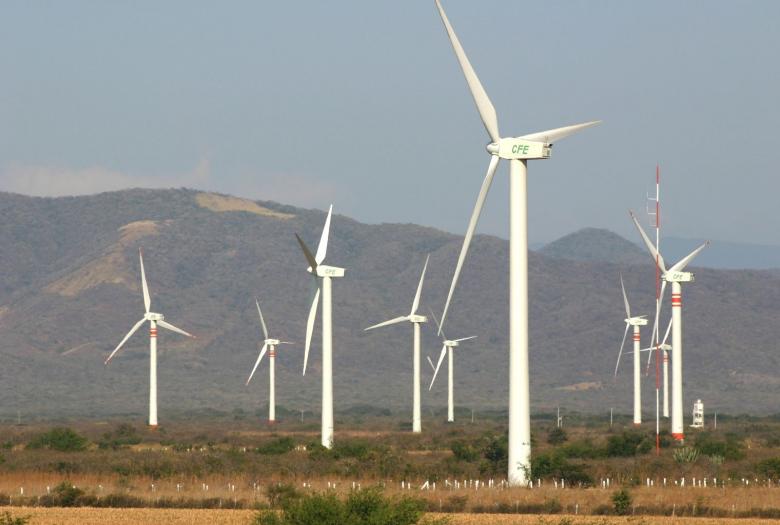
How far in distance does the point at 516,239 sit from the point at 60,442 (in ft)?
131

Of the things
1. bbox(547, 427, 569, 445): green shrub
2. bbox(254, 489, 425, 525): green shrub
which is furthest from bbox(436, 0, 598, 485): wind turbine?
Answer: bbox(547, 427, 569, 445): green shrub

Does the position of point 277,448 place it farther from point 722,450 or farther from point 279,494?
point 279,494

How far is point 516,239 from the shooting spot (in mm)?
52500

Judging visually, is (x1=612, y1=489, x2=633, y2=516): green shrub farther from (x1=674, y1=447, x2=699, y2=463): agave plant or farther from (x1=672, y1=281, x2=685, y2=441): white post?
(x1=672, y1=281, x2=685, y2=441): white post

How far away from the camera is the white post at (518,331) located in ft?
168

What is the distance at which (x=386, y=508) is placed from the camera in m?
37.5

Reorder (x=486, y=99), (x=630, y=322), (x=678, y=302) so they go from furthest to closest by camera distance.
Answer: (x=630, y=322) → (x=678, y=302) → (x=486, y=99)

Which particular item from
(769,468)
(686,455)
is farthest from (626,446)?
(769,468)

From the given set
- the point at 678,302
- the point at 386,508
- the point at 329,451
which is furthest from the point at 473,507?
the point at 678,302

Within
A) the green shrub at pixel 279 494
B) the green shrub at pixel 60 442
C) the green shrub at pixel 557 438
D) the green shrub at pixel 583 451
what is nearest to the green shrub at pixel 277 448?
→ the green shrub at pixel 60 442

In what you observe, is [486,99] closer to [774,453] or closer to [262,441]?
[774,453]

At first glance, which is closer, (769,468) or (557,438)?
(769,468)

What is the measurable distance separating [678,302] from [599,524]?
46.3 m

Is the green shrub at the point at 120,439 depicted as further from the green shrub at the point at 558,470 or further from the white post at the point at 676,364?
the green shrub at the point at 558,470
